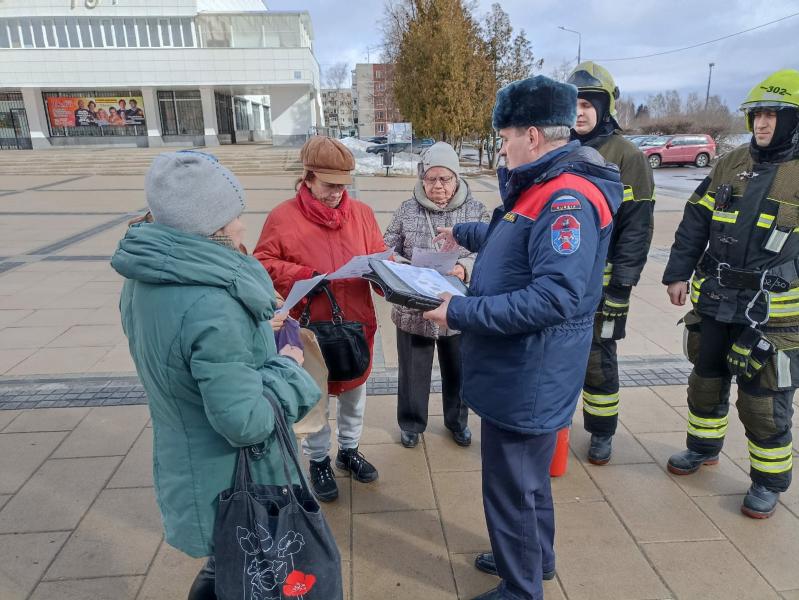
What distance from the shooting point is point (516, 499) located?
6.80 feet

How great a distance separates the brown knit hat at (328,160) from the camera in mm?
2502

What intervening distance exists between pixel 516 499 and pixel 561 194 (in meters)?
1.11

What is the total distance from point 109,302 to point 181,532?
5.17 m

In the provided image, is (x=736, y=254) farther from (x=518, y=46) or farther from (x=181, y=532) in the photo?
(x=518, y=46)

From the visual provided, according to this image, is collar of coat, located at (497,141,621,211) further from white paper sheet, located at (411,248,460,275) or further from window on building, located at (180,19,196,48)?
window on building, located at (180,19,196,48)

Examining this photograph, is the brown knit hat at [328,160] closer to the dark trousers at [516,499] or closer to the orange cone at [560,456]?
the dark trousers at [516,499]

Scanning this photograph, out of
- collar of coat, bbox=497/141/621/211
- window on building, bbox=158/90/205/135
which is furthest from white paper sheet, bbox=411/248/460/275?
window on building, bbox=158/90/205/135

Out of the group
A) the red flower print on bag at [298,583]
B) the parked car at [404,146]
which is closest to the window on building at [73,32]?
the parked car at [404,146]

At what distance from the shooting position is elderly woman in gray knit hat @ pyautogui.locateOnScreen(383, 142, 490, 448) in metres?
3.06

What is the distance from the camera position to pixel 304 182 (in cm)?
267

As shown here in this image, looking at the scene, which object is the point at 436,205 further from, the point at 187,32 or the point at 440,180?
the point at 187,32

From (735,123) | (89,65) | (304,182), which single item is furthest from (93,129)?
(735,123)

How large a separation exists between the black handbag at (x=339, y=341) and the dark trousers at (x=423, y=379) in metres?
0.63

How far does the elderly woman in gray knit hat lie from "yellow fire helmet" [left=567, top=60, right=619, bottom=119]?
73 centimetres
